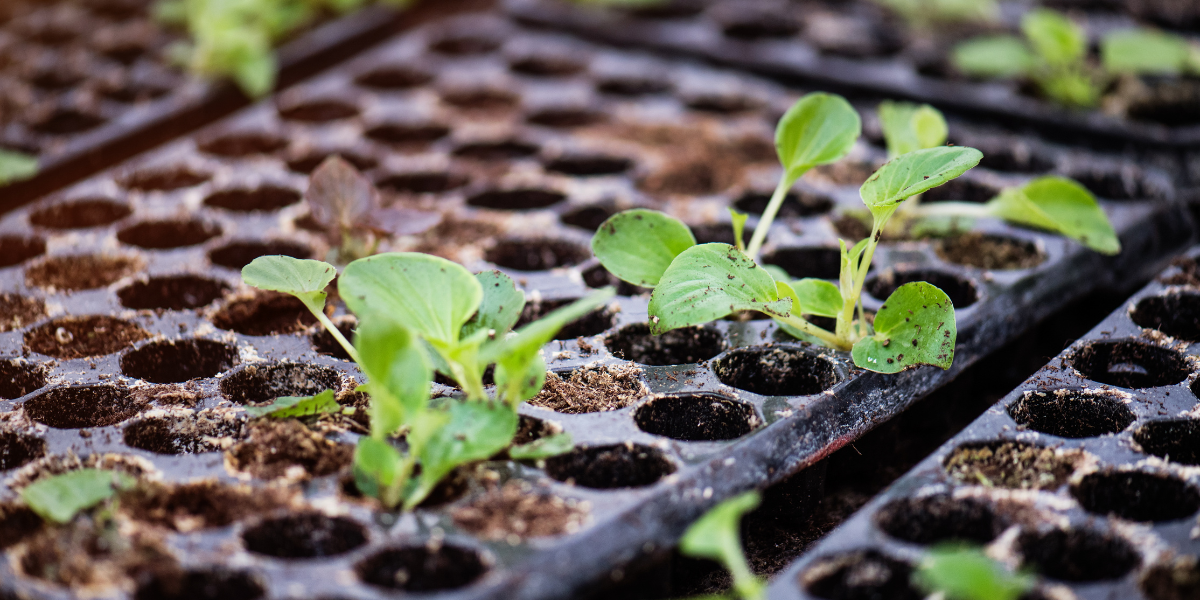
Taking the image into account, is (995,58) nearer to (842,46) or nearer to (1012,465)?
(842,46)

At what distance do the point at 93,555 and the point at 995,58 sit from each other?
164 cm

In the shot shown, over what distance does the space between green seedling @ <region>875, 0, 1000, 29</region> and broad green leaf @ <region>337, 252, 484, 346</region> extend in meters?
1.67

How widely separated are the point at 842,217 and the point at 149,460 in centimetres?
96

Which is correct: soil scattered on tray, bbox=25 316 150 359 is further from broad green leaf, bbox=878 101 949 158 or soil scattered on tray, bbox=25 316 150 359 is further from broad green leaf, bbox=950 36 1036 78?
broad green leaf, bbox=950 36 1036 78

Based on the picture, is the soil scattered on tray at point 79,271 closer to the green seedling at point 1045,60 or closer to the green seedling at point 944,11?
the green seedling at point 1045,60

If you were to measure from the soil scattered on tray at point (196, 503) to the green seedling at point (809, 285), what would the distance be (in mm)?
371

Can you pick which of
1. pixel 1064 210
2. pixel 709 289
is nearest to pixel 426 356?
pixel 709 289

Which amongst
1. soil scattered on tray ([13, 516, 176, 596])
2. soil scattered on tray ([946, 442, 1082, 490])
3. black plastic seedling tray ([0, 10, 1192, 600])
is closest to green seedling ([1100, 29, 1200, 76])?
black plastic seedling tray ([0, 10, 1192, 600])

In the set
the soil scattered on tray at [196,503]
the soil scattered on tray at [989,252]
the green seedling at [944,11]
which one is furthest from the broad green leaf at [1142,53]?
the soil scattered on tray at [196,503]

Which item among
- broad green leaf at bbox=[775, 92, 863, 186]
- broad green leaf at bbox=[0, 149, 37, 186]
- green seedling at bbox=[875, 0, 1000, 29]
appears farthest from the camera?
green seedling at bbox=[875, 0, 1000, 29]

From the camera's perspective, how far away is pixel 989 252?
1.31 m

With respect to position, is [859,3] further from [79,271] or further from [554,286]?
[79,271]

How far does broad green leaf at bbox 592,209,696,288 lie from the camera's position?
1.01 meters

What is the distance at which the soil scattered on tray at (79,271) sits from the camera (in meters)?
1.27
